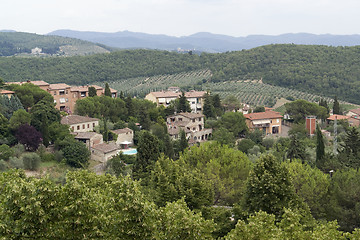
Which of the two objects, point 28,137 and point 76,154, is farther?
point 28,137

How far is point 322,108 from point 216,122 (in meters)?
18.3

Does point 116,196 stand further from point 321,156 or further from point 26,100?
point 26,100

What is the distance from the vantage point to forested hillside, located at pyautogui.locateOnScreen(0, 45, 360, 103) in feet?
310

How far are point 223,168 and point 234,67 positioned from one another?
8757cm

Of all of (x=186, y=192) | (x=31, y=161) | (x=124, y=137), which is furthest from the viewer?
(x=124, y=137)

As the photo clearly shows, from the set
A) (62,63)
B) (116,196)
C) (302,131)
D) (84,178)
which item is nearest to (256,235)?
(116,196)

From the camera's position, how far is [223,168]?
25703 mm

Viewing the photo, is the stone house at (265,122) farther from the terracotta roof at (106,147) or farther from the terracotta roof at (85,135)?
the terracotta roof at (85,135)

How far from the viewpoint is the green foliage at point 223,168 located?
24.5m

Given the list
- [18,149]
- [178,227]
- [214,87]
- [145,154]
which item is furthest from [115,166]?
[214,87]

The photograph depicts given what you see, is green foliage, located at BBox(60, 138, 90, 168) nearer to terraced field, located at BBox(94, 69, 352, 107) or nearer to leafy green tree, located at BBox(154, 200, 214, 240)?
leafy green tree, located at BBox(154, 200, 214, 240)

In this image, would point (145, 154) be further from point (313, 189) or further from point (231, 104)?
point (231, 104)

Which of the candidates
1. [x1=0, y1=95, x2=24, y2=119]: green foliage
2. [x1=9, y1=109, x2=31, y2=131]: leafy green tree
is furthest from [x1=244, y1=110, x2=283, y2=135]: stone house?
[x1=9, y1=109, x2=31, y2=131]: leafy green tree

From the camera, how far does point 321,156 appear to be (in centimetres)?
3459
